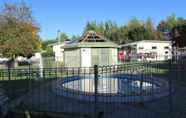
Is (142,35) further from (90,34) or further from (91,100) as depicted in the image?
(91,100)

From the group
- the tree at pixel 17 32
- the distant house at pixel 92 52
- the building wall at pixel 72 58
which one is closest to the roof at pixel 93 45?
the distant house at pixel 92 52

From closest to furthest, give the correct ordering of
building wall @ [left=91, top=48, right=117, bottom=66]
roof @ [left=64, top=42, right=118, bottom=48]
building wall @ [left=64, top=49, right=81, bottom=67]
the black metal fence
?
1. the black metal fence
2. roof @ [left=64, top=42, right=118, bottom=48]
3. building wall @ [left=91, top=48, right=117, bottom=66]
4. building wall @ [left=64, top=49, right=81, bottom=67]

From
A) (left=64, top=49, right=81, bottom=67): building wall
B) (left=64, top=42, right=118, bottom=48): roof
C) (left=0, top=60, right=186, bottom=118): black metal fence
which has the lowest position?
(left=0, top=60, right=186, bottom=118): black metal fence

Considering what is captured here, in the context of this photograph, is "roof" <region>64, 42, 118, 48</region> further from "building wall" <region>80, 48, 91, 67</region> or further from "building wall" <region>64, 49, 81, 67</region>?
"building wall" <region>64, 49, 81, 67</region>

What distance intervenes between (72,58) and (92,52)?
225 centimetres

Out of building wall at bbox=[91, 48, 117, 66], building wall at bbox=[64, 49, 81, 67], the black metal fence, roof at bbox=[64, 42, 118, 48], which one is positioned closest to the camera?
the black metal fence

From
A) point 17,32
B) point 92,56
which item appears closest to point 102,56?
point 92,56

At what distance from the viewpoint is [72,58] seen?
27984 millimetres

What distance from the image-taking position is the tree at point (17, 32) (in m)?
29.6

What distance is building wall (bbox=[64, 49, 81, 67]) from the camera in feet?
89.4

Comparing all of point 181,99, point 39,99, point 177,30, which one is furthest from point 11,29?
point 181,99

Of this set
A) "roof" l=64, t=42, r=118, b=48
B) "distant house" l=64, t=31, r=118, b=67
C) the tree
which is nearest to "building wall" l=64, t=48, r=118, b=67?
"distant house" l=64, t=31, r=118, b=67

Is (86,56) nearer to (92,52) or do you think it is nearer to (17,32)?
(92,52)

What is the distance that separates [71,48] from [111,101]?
19922 mm
